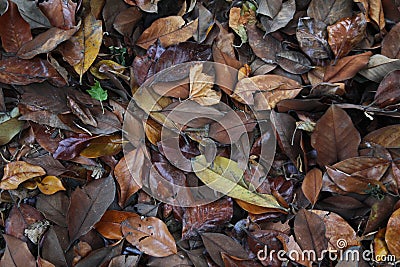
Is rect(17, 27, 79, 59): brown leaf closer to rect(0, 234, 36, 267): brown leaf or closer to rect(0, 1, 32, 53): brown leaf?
rect(0, 1, 32, 53): brown leaf

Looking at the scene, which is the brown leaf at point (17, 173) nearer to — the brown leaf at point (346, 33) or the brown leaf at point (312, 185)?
the brown leaf at point (312, 185)

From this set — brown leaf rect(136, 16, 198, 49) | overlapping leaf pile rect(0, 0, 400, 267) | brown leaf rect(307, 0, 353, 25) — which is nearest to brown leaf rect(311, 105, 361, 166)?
overlapping leaf pile rect(0, 0, 400, 267)

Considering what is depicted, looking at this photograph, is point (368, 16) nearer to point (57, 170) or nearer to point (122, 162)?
point (122, 162)

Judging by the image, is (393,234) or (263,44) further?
(263,44)

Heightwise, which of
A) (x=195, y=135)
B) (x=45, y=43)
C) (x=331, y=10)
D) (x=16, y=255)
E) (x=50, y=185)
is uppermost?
(x=331, y=10)

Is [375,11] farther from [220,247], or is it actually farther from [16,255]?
[16,255]

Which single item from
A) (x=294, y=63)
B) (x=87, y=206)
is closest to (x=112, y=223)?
(x=87, y=206)
